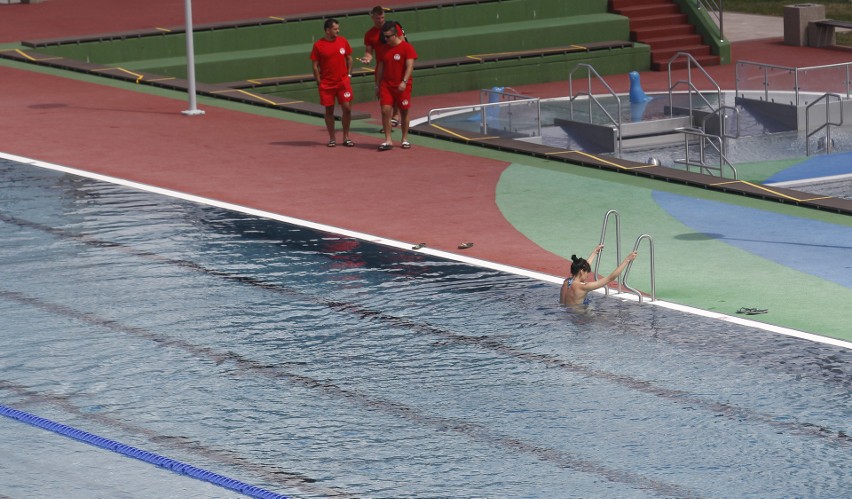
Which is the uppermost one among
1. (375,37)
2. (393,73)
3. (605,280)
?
(375,37)

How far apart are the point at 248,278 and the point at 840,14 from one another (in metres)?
30.2

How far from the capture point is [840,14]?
141 ft

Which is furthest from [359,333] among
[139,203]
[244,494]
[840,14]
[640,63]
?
[840,14]

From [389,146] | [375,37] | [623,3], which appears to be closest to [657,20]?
[623,3]

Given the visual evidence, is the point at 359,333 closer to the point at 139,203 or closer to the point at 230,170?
the point at 139,203

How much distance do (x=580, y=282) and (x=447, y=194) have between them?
509 cm

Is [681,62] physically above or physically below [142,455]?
above

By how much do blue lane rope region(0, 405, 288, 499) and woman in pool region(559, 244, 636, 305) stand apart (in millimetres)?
4932

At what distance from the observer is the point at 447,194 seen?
20.0m

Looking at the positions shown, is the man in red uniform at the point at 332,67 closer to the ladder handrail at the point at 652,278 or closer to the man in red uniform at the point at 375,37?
the man in red uniform at the point at 375,37

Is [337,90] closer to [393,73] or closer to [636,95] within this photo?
[393,73]

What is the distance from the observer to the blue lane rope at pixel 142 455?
432 inches

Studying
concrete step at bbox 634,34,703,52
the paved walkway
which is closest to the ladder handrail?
the paved walkway

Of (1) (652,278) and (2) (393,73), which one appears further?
(2) (393,73)
